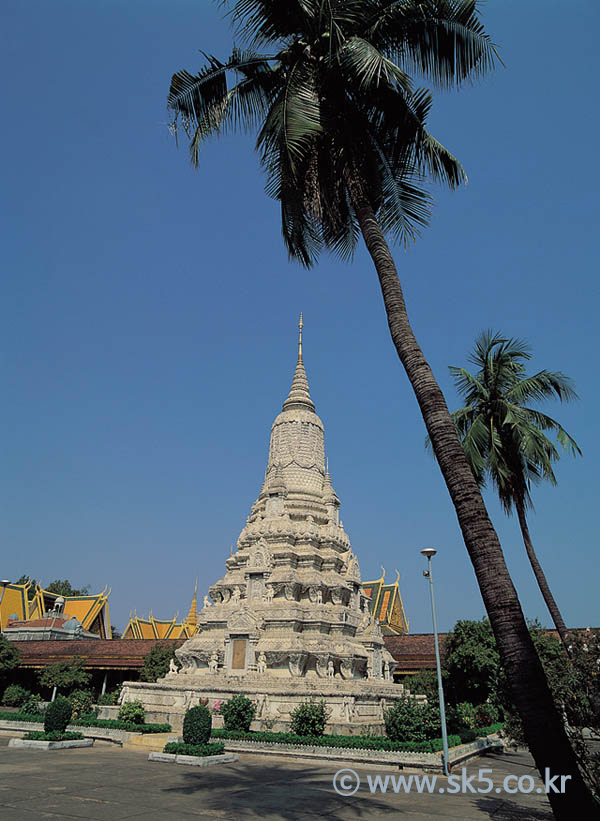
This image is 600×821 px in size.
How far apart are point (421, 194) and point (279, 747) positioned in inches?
715

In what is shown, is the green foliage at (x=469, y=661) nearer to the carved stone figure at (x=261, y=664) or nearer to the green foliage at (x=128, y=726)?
the carved stone figure at (x=261, y=664)

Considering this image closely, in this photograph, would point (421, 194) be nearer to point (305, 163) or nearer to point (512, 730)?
point (305, 163)

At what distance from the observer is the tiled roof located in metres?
36.9

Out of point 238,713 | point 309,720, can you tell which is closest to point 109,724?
point 238,713

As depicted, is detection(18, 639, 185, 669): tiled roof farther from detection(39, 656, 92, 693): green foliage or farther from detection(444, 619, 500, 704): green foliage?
detection(444, 619, 500, 704): green foliage

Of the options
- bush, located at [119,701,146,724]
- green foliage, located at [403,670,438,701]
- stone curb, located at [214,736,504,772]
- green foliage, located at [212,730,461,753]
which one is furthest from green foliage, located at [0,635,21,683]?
green foliage, located at [403,670,438,701]

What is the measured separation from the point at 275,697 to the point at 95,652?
20141mm

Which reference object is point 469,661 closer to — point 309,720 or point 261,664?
point 261,664

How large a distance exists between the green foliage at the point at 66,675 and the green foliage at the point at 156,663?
393cm

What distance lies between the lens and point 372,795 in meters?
13.7

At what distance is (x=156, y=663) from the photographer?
35188 millimetres

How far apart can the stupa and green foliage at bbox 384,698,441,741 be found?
238 cm

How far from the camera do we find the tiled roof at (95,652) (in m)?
36.9

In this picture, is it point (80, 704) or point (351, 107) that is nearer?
point (351, 107)
